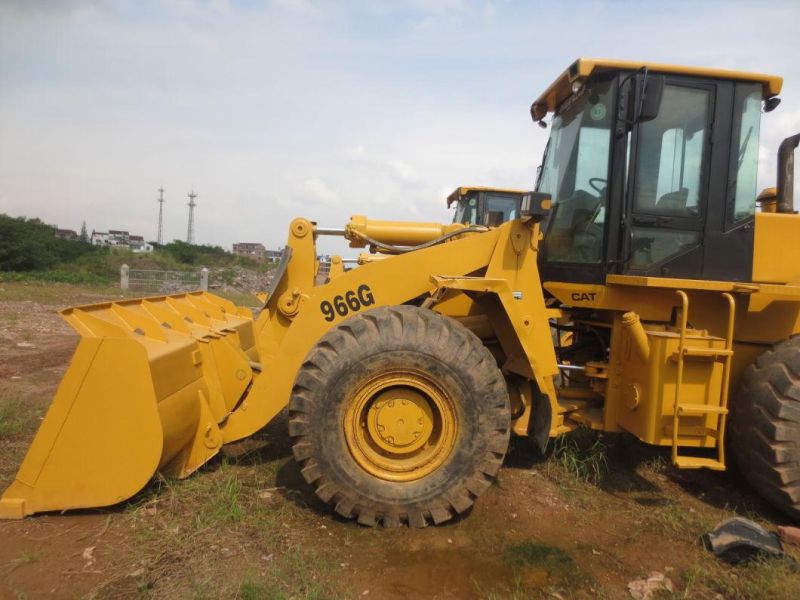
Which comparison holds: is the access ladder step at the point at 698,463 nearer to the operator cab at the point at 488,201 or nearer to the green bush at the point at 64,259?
the operator cab at the point at 488,201

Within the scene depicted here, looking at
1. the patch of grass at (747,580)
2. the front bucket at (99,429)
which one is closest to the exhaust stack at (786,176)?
the patch of grass at (747,580)

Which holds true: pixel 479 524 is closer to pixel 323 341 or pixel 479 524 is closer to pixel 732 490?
pixel 323 341

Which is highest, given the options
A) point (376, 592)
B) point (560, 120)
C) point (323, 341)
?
point (560, 120)

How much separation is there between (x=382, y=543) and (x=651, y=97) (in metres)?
3.18

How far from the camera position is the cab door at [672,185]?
12.5ft

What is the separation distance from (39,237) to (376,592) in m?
31.7

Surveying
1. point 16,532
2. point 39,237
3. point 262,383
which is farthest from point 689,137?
point 39,237

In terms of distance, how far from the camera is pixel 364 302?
380 cm

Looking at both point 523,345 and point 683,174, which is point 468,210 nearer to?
point 683,174

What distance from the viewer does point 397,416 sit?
3.40 metres

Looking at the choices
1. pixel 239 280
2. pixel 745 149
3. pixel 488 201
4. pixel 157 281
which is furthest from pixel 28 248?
pixel 745 149

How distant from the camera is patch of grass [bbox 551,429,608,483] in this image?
166 inches

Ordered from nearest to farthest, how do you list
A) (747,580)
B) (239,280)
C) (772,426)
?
(747,580) → (772,426) → (239,280)

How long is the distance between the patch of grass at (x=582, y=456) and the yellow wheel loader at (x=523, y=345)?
17.6 inches
